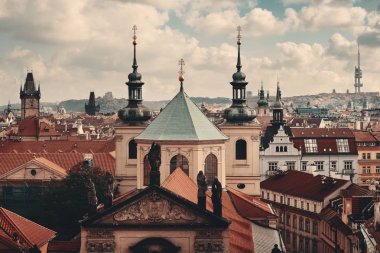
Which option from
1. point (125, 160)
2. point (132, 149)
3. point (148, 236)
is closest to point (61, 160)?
point (125, 160)

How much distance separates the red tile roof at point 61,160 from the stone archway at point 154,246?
53.5m

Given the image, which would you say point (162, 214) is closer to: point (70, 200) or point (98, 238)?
point (98, 238)

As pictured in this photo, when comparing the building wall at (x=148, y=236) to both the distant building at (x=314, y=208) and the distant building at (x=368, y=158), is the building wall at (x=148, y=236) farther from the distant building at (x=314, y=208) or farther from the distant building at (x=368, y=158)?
the distant building at (x=368, y=158)

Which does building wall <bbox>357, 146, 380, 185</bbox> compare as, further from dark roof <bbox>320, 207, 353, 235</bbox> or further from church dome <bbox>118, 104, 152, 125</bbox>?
church dome <bbox>118, 104, 152, 125</bbox>

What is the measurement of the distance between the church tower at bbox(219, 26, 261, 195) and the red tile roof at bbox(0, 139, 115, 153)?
46.3 metres

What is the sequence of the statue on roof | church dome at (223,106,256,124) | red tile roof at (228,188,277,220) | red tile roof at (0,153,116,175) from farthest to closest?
red tile roof at (0,153,116,175), church dome at (223,106,256,124), red tile roof at (228,188,277,220), the statue on roof

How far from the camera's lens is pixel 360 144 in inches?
5231

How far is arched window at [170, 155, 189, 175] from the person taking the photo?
219ft

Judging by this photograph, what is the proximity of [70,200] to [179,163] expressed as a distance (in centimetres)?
1743

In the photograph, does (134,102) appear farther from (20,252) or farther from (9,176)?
(20,252)

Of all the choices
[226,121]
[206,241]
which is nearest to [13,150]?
[226,121]

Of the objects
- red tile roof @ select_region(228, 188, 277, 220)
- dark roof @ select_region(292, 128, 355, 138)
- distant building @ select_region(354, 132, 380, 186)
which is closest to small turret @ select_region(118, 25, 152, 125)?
red tile roof @ select_region(228, 188, 277, 220)

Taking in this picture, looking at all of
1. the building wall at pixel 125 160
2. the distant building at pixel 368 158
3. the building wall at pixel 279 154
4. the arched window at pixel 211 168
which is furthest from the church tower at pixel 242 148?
the distant building at pixel 368 158

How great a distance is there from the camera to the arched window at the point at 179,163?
6675cm
